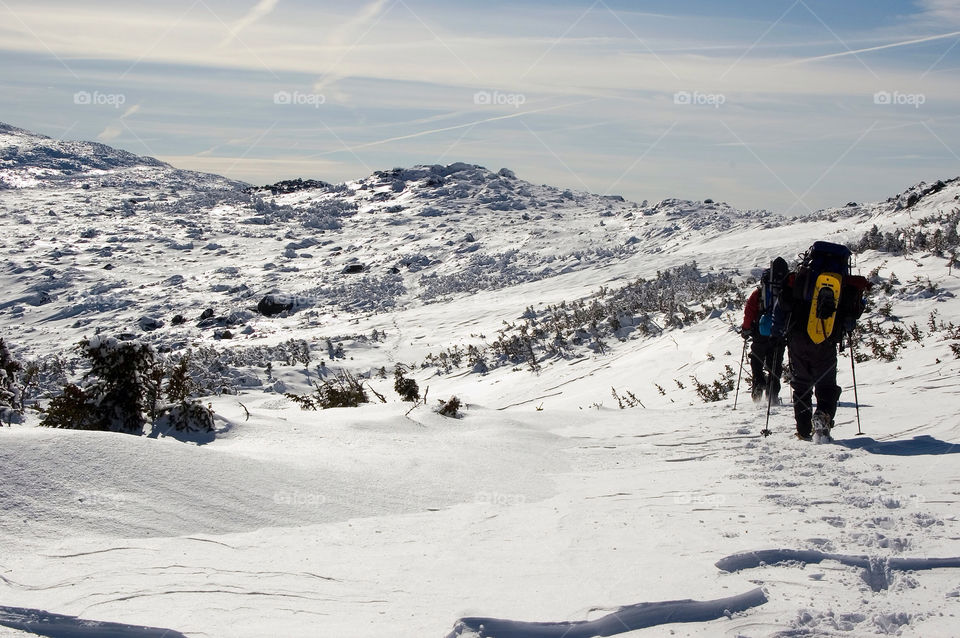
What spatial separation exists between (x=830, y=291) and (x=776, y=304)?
16.4 inches

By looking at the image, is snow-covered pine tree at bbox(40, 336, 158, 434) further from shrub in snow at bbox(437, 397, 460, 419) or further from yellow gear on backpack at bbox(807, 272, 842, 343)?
yellow gear on backpack at bbox(807, 272, 842, 343)

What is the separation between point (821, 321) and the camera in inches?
217

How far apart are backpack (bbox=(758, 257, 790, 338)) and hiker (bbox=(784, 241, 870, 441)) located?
66mm

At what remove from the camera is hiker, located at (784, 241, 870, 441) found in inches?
216

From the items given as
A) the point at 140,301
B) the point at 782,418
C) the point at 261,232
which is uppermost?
the point at 261,232

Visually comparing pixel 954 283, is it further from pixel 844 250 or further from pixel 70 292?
pixel 70 292

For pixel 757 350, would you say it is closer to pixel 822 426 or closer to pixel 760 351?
pixel 760 351

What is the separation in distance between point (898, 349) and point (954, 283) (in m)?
3.43

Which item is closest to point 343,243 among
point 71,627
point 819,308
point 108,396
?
point 108,396

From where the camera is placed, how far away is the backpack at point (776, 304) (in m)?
5.64

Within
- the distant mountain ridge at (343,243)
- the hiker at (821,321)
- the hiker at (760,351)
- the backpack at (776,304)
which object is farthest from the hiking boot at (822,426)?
the distant mountain ridge at (343,243)

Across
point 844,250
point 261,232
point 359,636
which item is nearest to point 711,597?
point 359,636

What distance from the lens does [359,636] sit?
8.00 ft

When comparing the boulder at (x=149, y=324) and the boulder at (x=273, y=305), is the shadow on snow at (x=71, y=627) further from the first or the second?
the boulder at (x=149, y=324)
